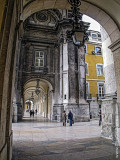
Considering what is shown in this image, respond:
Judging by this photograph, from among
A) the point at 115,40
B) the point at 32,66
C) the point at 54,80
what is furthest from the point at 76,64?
the point at 115,40

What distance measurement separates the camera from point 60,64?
17.9m

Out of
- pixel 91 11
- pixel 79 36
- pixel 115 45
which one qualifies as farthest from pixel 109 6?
pixel 79 36

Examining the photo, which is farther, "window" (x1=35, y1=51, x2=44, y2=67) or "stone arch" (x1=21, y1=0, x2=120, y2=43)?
"window" (x1=35, y1=51, x2=44, y2=67)


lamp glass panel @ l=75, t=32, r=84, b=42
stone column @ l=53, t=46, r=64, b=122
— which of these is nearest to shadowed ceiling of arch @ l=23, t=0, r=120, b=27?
lamp glass panel @ l=75, t=32, r=84, b=42

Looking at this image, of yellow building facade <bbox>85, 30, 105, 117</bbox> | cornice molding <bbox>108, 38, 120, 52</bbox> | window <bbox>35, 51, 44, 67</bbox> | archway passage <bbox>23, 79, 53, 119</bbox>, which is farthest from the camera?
yellow building facade <bbox>85, 30, 105, 117</bbox>

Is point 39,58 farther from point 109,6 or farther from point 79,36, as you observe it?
point 79,36

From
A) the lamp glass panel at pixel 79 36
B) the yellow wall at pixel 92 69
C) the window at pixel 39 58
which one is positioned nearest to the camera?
the lamp glass panel at pixel 79 36

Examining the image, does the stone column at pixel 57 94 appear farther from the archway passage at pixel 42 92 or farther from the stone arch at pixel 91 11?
the stone arch at pixel 91 11

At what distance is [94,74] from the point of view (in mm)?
26391

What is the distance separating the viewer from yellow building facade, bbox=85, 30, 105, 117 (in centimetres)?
2486

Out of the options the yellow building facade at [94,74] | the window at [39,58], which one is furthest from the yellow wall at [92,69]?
the window at [39,58]

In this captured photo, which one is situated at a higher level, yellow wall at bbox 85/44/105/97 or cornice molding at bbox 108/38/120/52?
yellow wall at bbox 85/44/105/97

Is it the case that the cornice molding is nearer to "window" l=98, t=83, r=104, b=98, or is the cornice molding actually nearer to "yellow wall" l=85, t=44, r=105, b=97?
"yellow wall" l=85, t=44, r=105, b=97

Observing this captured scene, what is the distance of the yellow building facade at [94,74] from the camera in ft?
81.6
